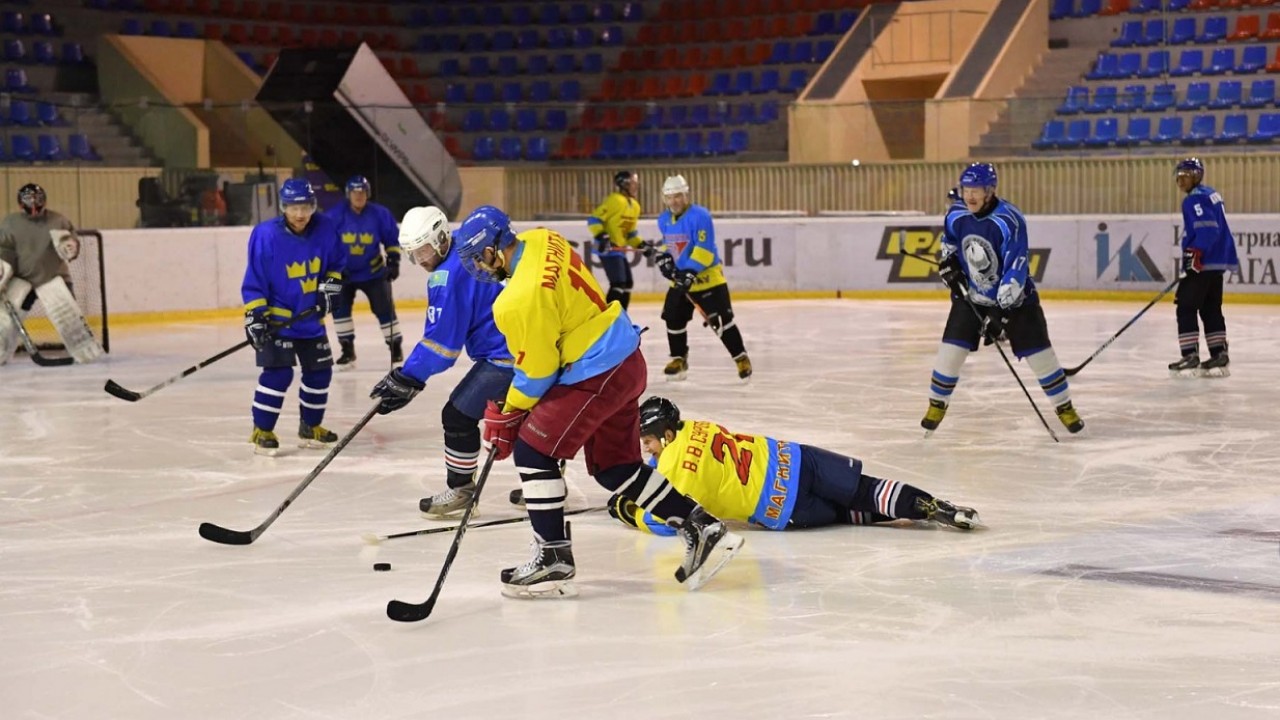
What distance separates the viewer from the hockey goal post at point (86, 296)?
39.2 ft

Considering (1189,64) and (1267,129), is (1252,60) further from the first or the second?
(1267,129)

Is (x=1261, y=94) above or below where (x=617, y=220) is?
above

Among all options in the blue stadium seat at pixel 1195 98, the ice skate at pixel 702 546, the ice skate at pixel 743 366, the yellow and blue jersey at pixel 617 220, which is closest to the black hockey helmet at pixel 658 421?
the ice skate at pixel 702 546

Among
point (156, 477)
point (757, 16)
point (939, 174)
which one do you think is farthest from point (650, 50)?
point (156, 477)

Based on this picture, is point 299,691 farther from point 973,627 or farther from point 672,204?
point 672,204

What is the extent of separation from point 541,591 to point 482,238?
1.01 metres

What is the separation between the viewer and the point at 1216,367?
949cm

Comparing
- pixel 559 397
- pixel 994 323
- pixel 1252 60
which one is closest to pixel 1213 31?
pixel 1252 60

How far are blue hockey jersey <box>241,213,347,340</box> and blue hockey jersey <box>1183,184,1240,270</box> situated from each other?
5.35 m

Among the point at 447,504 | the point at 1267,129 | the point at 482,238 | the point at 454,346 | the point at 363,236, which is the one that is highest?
the point at 1267,129

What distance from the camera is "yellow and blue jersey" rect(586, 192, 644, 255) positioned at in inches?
465

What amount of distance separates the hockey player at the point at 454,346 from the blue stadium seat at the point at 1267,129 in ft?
37.6

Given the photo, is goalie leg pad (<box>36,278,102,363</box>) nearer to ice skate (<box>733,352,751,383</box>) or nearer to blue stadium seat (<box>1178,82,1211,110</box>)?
ice skate (<box>733,352,751,383</box>)

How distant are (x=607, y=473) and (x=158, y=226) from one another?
10.0 metres
